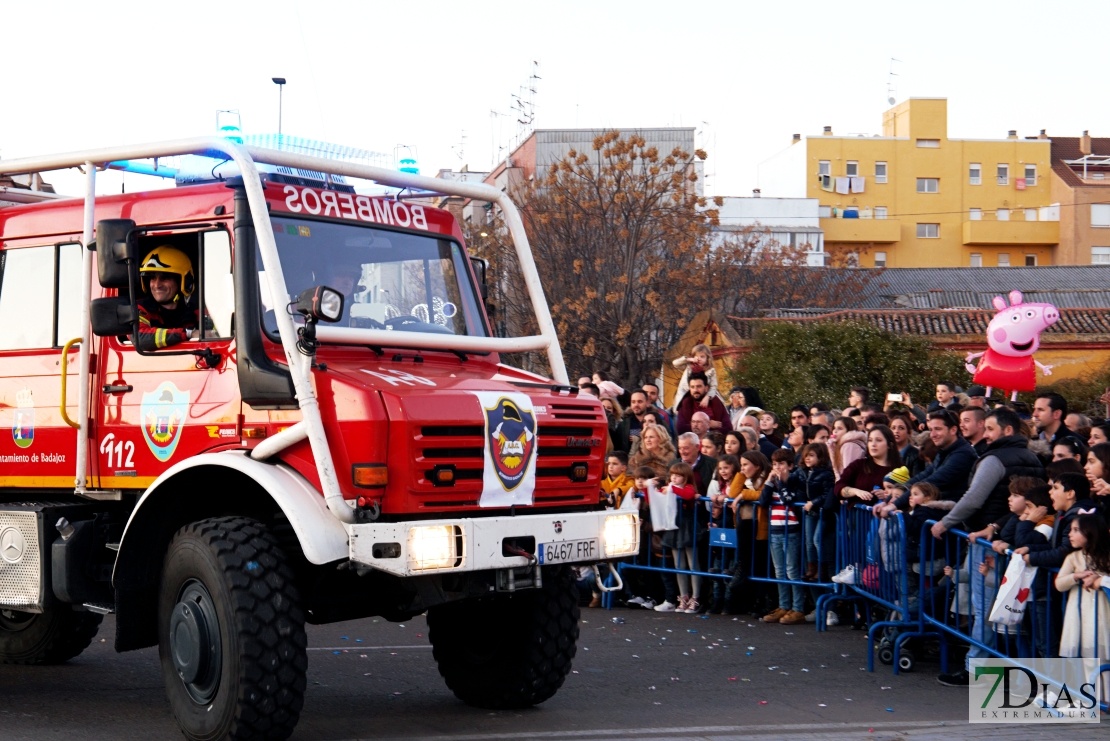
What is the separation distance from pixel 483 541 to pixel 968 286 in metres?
53.9

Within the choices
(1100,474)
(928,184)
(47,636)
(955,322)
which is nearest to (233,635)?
(47,636)

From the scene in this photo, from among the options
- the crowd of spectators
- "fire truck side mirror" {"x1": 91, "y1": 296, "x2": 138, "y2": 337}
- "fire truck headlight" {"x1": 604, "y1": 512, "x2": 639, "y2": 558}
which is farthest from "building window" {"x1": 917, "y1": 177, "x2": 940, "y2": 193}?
"fire truck side mirror" {"x1": 91, "y1": 296, "x2": 138, "y2": 337}

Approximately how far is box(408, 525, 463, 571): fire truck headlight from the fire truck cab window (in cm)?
266

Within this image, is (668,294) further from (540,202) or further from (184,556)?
(184,556)

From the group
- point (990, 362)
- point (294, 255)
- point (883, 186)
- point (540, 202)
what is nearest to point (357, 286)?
point (294, 255)

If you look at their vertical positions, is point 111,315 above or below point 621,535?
above

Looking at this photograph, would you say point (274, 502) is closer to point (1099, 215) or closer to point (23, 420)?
point (23, 420)

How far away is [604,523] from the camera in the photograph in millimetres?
7684

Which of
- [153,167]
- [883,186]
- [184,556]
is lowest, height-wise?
[184,556]

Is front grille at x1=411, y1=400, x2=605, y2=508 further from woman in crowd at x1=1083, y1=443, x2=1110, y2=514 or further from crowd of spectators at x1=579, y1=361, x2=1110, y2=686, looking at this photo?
woman in crowd at x1=1083, y1=443, x2=1110, y2=514

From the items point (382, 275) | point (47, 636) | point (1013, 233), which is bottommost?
point (47, 636)

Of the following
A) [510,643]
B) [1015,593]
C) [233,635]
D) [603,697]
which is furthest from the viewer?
[603,697]

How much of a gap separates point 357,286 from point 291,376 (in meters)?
0.94

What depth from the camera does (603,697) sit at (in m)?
8.80
